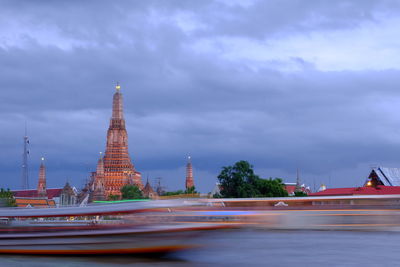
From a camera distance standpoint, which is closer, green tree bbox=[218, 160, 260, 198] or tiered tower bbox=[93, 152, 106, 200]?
green tree bbox=[218, 160, 260, 198]

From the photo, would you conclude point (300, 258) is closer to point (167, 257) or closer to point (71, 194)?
point (167, 257)

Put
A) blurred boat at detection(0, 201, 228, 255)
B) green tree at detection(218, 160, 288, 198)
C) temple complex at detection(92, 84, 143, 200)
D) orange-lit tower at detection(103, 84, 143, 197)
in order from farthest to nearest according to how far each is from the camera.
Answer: orange-lit tower at detection(103, 84, 143, 197)
temple complex at detection(92, 84, 143, 200)
green tree at detection(218, 160, 288, 198)
blurred boat at detection(0, 201, 228, 255)

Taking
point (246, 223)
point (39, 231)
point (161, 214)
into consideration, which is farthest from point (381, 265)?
point (246, 223)

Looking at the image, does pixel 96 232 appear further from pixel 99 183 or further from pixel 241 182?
pixel 99 183

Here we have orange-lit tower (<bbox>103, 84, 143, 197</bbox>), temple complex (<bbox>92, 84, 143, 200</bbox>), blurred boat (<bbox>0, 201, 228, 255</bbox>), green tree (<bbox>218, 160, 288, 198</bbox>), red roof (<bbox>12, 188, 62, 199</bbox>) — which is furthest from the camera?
red roof (<bbox>12, 188, 62, 199</bbox>)

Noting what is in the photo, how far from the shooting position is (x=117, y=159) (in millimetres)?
155250

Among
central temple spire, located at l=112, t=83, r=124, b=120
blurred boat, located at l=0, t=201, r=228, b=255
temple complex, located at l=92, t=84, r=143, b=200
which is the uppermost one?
central temple spire, located at l=112, t=83, r=124, b=120

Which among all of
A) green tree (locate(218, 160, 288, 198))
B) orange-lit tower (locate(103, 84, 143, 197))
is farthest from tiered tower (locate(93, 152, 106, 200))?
green tree (locate(218, 160, 288, 198))

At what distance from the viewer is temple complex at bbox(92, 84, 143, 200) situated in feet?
490

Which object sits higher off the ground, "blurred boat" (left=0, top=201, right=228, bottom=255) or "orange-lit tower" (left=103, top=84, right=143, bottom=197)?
"orange-lit tower" (left=103, top=84, right=143, bottom=197)

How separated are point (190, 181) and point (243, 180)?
126720 mm

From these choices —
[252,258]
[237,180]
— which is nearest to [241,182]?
[237,180]

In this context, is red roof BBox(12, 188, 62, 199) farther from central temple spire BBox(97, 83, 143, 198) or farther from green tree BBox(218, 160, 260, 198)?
green tree BBox(218, 160, 260, 198)

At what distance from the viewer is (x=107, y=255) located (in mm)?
10453
